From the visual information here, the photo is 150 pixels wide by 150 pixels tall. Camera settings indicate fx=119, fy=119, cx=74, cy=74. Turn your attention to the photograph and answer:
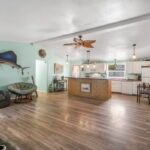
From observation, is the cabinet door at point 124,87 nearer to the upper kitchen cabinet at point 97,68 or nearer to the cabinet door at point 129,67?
the cabinet door at point 129,67

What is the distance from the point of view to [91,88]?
20.6 ft

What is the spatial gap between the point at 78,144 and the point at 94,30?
3120 mm

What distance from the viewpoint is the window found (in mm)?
8164

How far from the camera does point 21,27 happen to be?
12.3ft

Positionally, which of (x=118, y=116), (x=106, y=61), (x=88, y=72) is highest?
(x=106, y=61)

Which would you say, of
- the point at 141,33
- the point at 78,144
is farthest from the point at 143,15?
the point at 78,144

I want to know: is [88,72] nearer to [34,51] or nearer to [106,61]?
Answer: [106,61]

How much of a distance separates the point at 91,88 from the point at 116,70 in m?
3.15

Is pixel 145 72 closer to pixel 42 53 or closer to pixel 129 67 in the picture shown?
pixel 129 67

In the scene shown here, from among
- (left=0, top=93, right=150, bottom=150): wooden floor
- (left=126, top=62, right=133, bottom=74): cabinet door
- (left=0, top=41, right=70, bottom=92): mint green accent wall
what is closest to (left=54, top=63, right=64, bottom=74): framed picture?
(left=0, top=41, right=70, bottom=92): mint green accent wall

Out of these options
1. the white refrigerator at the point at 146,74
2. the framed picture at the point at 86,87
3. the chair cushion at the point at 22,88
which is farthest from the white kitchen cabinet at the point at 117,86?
the chair cushion at the point at 22,88

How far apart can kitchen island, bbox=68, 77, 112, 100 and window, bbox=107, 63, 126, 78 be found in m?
2.41

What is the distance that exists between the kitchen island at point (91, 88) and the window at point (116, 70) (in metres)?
2.41

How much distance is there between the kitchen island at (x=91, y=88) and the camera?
5.93m
